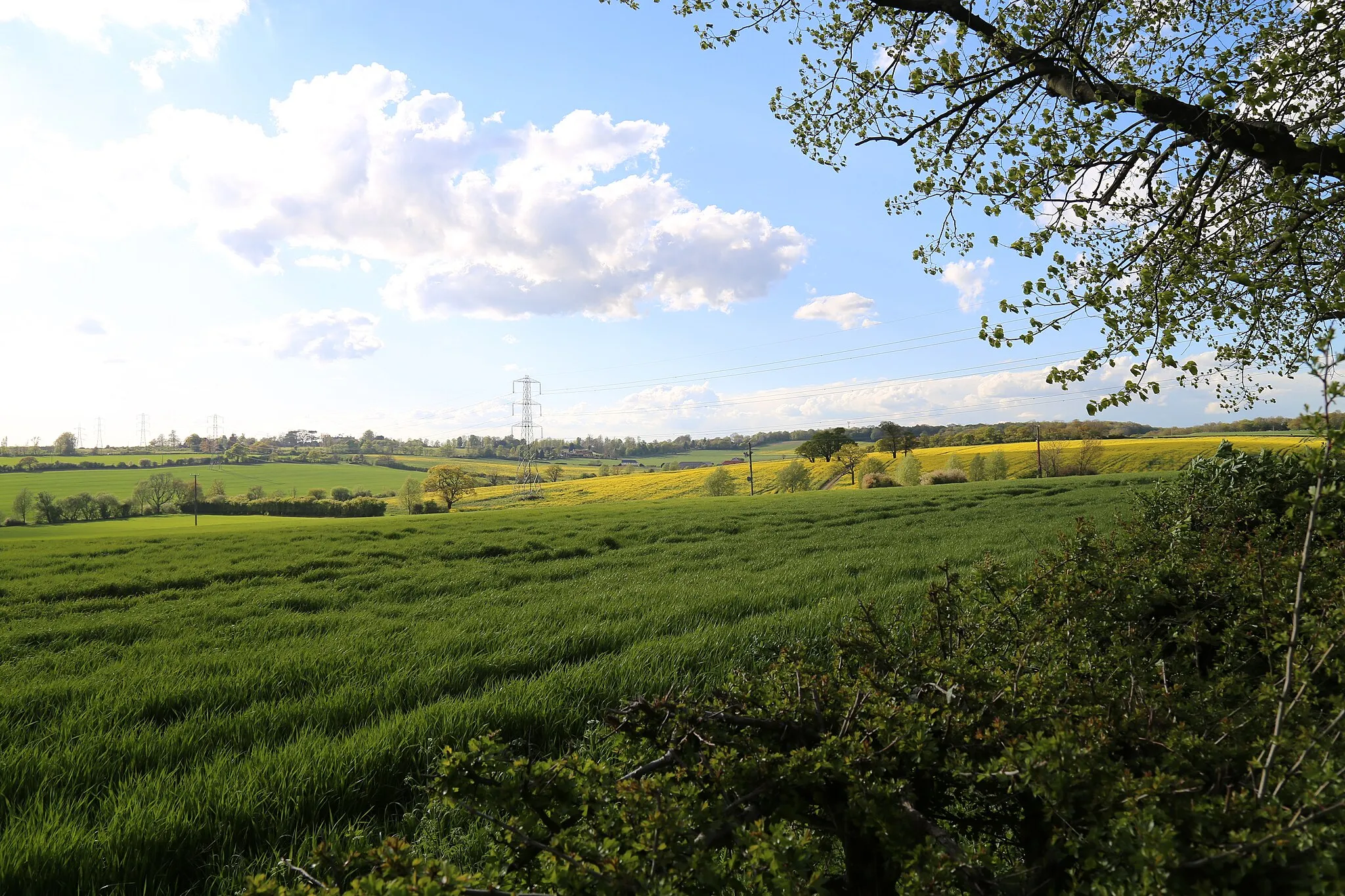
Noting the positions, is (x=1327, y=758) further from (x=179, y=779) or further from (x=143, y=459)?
(x=143, y=459)

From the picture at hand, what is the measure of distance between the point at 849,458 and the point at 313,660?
237ft

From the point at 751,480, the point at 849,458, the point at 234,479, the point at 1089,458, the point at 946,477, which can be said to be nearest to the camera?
the point at 946,477

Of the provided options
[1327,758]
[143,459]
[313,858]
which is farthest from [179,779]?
[143,459]

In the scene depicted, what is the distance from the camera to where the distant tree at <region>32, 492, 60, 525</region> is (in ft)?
192

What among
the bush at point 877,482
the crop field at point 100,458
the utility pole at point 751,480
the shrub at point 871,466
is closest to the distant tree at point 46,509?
the crop field at point 100,458

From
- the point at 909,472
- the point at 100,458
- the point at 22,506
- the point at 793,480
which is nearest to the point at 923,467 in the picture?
the point at 909,472

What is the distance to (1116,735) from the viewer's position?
1.90 metres

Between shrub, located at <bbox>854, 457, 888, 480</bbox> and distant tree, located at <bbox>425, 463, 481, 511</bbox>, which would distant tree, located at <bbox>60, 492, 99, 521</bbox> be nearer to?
distant tree, located at <bbox>425, 463, 481, 511</bbox>

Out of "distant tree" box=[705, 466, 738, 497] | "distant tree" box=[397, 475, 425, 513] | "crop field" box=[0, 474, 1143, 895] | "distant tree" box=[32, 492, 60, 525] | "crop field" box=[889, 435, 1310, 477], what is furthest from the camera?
"distant tree" box=[397, 475, 425, 513]

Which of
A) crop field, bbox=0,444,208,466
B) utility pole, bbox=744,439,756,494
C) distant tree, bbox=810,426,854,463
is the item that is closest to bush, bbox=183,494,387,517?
utility pole, bbox=744,439,756,494

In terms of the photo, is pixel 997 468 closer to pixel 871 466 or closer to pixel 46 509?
pixel 871 466

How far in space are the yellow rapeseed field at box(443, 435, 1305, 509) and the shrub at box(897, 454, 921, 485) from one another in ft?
18.5

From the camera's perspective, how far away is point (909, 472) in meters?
58.9

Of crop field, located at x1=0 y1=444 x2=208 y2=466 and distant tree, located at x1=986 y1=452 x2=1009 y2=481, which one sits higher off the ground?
crop field, located at x1=0 y1=444 x2=208 y2=466
